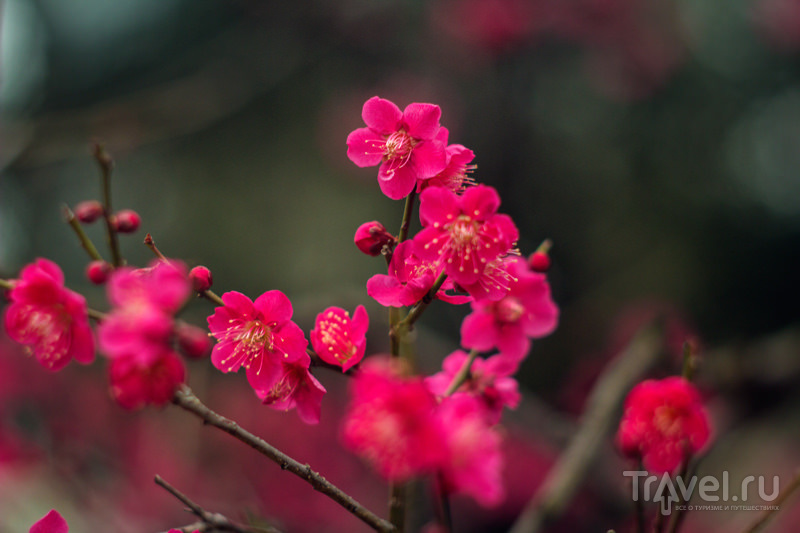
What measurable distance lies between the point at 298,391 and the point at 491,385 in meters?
0.25

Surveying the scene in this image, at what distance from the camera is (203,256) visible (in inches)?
146

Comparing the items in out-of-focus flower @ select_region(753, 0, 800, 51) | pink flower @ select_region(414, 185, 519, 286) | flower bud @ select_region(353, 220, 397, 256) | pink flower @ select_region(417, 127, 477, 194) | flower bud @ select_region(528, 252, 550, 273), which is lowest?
flower bud @ select_region(353, 220, 397, 256)

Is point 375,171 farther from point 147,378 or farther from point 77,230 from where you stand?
point 147,378

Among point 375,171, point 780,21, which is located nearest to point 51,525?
point 375,171

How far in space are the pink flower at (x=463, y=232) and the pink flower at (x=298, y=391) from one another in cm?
20

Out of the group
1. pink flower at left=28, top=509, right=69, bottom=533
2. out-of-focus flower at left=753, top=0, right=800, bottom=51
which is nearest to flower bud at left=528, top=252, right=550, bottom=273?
pink flower at left=28, top=509, right=69, bottom=533

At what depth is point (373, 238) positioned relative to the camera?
0.69 meters

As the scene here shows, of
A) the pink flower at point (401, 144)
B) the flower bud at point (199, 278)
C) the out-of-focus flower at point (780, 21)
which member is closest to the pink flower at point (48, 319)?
the flower bud at point (199, 278)

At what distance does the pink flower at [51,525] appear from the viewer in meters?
0.64

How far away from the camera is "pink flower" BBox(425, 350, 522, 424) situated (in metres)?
0.72

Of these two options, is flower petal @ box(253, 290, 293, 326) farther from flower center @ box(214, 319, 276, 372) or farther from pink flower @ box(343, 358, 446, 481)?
pink flower @ box(343, 358, 446, 481)

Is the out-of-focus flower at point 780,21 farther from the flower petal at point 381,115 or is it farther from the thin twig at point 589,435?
the flower petal at point 381,115

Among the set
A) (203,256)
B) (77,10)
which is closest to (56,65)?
(77,10)

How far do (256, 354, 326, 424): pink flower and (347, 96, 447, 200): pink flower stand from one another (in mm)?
240
